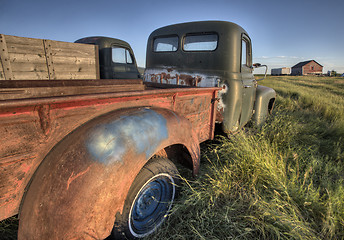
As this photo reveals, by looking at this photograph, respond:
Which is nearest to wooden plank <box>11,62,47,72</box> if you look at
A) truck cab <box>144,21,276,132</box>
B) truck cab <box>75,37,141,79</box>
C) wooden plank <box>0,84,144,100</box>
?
truck cab <box>75,37,141,79</box>

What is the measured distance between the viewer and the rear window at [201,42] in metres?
2.76

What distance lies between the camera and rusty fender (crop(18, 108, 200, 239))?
890 millimetres

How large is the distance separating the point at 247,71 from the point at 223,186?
2.31 meters

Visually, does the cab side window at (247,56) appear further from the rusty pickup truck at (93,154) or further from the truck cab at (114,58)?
the truck cab at (114,58)

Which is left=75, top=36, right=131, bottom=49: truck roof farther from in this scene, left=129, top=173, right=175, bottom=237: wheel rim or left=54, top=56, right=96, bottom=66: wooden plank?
left=129, top=173, right=175, bottom=237: wheel rim

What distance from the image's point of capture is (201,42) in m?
2.88

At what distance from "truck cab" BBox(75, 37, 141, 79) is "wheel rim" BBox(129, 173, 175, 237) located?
193 inches

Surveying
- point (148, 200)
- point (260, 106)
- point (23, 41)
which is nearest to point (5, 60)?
point (23, 41)

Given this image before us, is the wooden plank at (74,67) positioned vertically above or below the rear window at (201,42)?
below

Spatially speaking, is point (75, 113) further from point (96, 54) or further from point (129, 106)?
point (96, 54)

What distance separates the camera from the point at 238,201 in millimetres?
1729

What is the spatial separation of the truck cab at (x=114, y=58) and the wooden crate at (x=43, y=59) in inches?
41.1

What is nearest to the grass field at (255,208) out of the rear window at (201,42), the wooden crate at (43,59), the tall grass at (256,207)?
the tall grass at (256,207)

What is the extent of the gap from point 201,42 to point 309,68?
73.6 m
